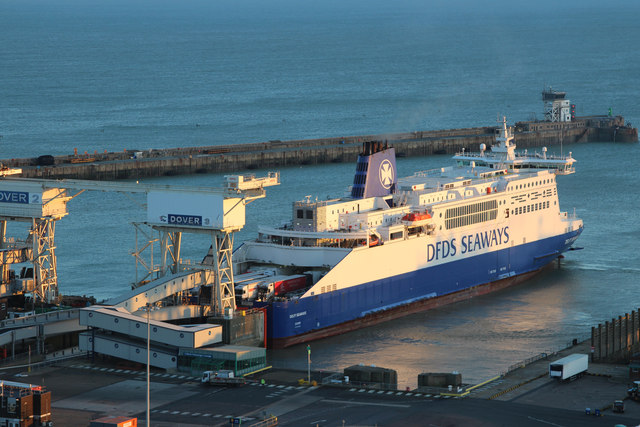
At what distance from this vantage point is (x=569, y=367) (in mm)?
39594

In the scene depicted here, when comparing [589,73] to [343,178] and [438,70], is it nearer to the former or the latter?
[438,70]

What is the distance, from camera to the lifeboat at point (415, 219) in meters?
53.1

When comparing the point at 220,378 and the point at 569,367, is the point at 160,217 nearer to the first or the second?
the point at 220,378

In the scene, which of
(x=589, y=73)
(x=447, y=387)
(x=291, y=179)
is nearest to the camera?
(x=447, y=387)

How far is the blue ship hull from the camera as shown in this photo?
46.4 m

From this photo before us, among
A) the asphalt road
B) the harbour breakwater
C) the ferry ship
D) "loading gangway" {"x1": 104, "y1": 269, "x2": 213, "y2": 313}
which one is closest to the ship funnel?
the ferry ship

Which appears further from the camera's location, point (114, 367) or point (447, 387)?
point (114, 367)

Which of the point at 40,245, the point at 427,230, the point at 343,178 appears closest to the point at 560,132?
the point at 343,178

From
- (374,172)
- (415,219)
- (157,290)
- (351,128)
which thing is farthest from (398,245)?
(351,128)

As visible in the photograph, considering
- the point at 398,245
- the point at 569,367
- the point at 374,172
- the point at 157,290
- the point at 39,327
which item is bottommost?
the point at 569,367

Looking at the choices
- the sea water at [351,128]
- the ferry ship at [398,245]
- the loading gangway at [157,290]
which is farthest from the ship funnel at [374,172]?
the loading gangway at [157,290]

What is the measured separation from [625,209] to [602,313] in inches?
899

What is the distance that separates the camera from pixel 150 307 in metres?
44.4

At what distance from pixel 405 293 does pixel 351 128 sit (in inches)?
2418
